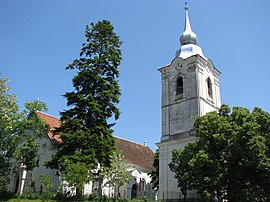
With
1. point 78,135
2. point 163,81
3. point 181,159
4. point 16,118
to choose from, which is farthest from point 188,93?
point 16,118

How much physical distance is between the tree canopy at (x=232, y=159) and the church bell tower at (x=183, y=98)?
18.7ft

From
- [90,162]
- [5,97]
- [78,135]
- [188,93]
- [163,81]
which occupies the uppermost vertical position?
[163,81]

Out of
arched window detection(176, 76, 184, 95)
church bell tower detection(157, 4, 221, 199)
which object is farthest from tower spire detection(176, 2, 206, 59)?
arched window detection(176, 76, 184, 95)

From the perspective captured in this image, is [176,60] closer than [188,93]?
No

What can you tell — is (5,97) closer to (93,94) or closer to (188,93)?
(93,94)

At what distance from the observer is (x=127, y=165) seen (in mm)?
36906

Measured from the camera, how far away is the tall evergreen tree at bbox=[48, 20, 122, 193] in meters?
25.2

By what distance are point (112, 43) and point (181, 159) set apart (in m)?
14.2

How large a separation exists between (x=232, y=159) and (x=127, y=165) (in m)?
16.1

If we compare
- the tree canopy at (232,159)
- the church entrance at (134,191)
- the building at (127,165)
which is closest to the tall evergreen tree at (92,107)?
the building at (127,165)

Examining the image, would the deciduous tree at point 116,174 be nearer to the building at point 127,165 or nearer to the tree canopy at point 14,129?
the building at point 127,165

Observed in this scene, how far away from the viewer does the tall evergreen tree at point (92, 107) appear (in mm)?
25234

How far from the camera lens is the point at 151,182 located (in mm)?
39000

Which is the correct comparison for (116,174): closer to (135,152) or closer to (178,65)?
(135,152)
